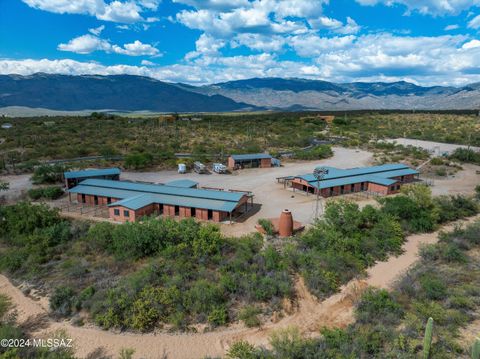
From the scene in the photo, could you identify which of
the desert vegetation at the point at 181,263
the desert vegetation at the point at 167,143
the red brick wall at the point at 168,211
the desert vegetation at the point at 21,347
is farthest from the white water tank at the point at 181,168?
the desert vegetation at the point at 21,347

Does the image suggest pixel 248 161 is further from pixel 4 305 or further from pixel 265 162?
pixel 4 305

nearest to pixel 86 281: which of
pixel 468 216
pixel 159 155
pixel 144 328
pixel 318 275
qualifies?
pixel 144 328

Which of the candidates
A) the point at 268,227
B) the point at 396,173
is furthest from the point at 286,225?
the point at 396,173

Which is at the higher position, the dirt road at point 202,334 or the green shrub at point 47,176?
the green shrub at point 47,176

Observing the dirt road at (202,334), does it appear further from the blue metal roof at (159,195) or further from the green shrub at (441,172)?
the green shrub at (441,172)

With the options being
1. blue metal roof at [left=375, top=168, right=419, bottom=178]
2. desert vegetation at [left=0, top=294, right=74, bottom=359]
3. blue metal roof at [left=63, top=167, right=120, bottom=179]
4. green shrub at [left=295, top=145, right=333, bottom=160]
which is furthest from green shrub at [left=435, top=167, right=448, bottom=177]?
desert vegetation at [left=0, top=294, right=74, bottom=359]

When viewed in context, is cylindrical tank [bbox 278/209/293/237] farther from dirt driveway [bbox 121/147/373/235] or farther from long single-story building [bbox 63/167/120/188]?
long single-story building [bbox 63/167/120/188]
